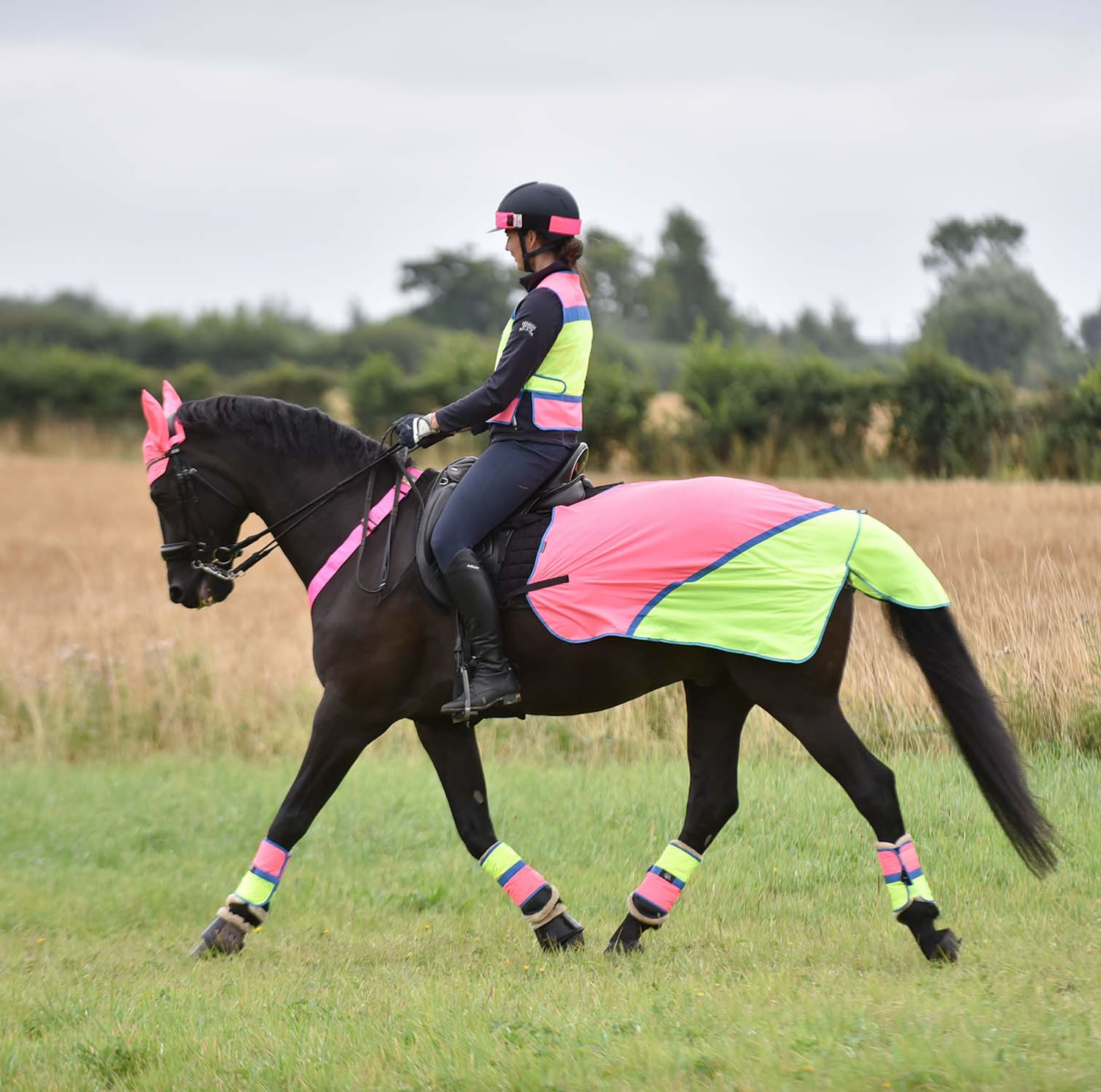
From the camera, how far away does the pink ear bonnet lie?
20.9 feet

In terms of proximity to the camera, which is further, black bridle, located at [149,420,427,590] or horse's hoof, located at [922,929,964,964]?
black bridle, located at [149,420,427,590]

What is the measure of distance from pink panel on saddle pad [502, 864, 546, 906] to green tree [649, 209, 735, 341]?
157 ft

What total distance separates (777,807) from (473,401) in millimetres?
3661

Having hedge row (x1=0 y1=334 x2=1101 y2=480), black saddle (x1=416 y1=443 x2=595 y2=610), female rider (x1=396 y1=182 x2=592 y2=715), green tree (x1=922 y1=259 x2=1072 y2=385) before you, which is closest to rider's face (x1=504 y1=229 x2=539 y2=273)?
female rider (x1=396 y1=182 x2=592 y2=715)

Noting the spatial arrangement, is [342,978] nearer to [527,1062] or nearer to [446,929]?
[446,929]

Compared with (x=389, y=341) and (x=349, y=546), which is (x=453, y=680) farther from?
(x=389, y=341)

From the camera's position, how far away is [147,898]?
8.17 m

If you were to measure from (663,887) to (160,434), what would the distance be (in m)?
3.14

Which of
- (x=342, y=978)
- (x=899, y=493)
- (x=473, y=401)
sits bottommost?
(x=342, y=978)

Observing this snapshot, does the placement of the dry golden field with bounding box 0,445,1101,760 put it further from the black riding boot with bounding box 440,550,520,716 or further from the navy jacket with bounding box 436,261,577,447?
the navy jacket with bounding box 436,261,577,447

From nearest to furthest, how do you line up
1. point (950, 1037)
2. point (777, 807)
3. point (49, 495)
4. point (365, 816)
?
point (950, 1037) < point (777, 807) < point (365, 816) < point (49, 495)

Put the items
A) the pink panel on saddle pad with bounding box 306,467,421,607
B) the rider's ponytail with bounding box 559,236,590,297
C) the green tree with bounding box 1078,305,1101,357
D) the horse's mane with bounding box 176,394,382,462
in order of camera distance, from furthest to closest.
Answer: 1. the green tree with bounding box 1078,305,1101,357
2. the horse's mane with bounding box 176,394,382,462
3. the pink panel on saddle pad with bounding box 306,467,421,607
4. the rider's ponytail with bounding box 559,236,590,297

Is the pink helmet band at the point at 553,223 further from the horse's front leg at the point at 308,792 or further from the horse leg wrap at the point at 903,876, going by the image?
the horse leg wrap at the point at 903,876

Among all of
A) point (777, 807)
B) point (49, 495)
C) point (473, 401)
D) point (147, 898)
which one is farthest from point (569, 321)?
point (49, 495)
